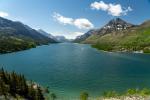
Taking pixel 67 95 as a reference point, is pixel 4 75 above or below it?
above

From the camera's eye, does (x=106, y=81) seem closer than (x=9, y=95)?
No

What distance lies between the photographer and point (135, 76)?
143 metres

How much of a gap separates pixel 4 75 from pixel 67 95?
934 inches

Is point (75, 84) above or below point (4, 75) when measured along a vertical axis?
below

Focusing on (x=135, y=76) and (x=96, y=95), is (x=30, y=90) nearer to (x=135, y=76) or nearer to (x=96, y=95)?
(x=96, y=95)

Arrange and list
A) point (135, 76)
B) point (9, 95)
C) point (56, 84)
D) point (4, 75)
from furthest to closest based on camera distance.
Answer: point (135, 76), point (56, 84), point (4, 75), point (9, 95)

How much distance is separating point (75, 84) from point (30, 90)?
34.8 metres

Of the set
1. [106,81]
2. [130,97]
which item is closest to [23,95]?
[130,97]

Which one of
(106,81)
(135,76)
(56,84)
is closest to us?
(56,84)

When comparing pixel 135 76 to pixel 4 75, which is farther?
pixel 135 76

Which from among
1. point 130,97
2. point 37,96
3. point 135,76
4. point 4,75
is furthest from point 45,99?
point 135,76

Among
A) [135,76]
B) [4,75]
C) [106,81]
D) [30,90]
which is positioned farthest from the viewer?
[135,76]

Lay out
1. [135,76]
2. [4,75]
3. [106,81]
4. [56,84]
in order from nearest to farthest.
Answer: [4,75] → [56,84] → [106,81] → [135,76]

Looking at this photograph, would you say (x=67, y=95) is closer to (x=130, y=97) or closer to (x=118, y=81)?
(x=130, y=97)
